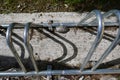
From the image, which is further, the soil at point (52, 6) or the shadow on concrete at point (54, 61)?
the soil at point (52, 6)

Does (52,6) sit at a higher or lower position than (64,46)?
higher

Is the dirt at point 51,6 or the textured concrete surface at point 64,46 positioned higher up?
the dirt at point 51,6

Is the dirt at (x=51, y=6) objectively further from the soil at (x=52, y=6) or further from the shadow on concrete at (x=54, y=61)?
the shadow on concrete at (x=54, y=61)

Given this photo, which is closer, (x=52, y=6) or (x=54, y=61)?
(x=54, y=61)

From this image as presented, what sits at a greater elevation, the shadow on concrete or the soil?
the soil

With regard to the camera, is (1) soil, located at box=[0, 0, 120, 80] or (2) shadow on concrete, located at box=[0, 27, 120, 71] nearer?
(2) shadow on concrete, located at box=[0, 27, 120, 71]

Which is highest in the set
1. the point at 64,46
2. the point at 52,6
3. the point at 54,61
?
the point at 52,6

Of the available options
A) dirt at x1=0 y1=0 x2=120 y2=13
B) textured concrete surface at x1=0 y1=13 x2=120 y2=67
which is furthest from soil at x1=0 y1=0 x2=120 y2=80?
textured concrete surface at x1=0 y1=13 x2=120 y2=67

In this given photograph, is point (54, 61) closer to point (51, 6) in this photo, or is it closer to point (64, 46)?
point (64, 46)

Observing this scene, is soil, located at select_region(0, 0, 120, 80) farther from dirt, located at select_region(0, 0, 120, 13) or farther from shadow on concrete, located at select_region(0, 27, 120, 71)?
shadow on concrete, located at select_region(0, 27, 120, 71)

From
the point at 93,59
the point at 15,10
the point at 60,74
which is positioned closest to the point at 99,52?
the point at 93,59

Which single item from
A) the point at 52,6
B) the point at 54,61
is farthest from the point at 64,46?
the point at 52,6

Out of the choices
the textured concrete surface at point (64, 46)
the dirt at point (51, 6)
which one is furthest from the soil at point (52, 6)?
the textured concrete surface at point (64, 46)

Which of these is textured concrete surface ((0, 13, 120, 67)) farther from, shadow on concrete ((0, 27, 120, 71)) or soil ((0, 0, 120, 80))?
soil ((0, 0, 120, 80))
